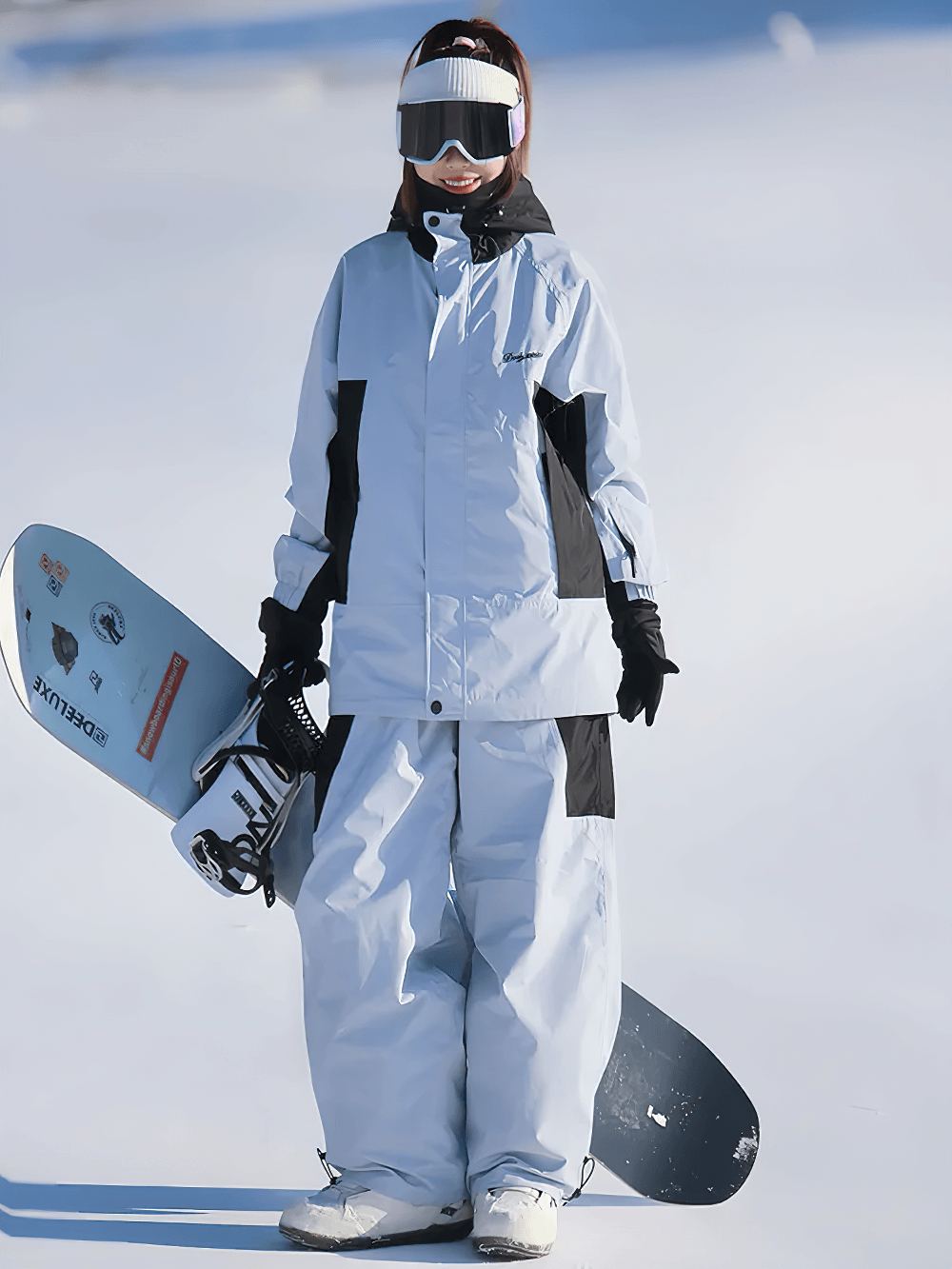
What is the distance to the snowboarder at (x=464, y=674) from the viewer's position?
1833mm

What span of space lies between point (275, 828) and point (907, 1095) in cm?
133

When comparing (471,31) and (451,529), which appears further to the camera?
(471,31)

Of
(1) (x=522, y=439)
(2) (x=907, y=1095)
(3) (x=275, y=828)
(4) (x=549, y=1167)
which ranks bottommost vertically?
(2) (x=907, y=1095)

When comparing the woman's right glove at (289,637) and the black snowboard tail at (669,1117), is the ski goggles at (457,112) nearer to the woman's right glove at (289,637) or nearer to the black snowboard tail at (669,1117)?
the woman's right glove at (289,637)

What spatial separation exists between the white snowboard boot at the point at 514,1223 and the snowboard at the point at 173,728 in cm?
27

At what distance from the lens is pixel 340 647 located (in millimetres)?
1949

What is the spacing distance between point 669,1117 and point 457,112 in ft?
5.11

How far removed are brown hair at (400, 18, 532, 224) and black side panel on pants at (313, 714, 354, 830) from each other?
75 cm

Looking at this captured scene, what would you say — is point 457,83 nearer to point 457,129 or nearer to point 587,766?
point 457,129

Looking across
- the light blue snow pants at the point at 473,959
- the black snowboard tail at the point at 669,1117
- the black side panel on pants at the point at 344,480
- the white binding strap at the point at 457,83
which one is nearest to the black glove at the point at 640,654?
the light blue snow pants at the point at 473,959

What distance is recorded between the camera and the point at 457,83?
Answer: 196 cm

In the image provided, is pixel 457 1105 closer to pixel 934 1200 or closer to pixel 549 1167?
pixel 549 1167

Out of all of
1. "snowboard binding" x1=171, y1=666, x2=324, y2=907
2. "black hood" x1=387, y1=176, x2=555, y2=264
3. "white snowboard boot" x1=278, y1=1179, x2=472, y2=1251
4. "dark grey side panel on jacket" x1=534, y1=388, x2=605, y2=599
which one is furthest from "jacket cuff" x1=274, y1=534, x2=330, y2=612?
"white snowboard boot" x1=278, y1=1179, x2=472, y2=1251

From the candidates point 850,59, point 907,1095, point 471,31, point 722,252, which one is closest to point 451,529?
point 471,31
